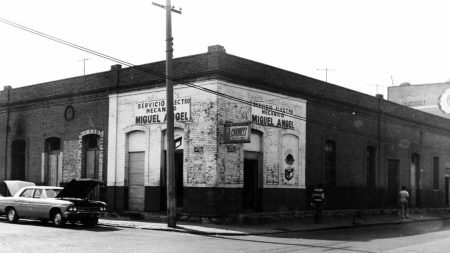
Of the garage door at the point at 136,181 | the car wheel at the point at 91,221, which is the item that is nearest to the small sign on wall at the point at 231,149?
the garage door at the point at 136,181

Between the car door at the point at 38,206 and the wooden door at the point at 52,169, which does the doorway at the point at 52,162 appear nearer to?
the wooden door at the point at 52,169

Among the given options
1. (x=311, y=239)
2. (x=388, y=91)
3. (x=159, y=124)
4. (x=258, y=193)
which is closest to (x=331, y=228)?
(x=258, y=193)

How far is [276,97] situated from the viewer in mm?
23859

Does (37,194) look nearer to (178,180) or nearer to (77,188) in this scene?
(77,188)

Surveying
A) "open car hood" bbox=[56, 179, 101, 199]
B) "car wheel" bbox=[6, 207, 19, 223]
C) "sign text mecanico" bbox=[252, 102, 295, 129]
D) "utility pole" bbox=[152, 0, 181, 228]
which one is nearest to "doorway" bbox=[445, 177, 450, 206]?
"sign text mecanico" bbox=[252, 102, 295, 129]

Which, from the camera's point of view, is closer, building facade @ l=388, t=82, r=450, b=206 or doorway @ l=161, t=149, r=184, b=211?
doorway @ l=161, t=149, r=184, b=211

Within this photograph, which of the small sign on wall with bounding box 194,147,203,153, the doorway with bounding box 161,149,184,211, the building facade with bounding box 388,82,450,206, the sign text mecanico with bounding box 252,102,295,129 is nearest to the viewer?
the small sign on wall with bounding box 194,147,203,153

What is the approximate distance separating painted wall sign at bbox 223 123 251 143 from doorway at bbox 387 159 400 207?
15522 mm

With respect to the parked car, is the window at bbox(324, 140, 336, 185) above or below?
above

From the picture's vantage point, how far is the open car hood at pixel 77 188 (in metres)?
19.1

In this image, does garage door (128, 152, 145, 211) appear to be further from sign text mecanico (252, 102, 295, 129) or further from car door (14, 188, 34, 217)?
sign text mecanico (252, 102, 295, 129)

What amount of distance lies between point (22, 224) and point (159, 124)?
667 cm

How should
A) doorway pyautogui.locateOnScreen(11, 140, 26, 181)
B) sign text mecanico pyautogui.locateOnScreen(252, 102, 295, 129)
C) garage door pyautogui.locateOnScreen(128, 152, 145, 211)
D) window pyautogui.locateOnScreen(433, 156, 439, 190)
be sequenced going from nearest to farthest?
sign text mecanico pyautogui.locateOnScreen(252, 102, 295, 129) → garage door pyautogui.locateOnScreen(128, 152, 145, 211) → doorway pyautogui.locateOnScreen(11, 140, 26, 181) → window pyautogui.locateOnScreen(433, 156, 439, 190)

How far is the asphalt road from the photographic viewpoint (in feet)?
43.1
